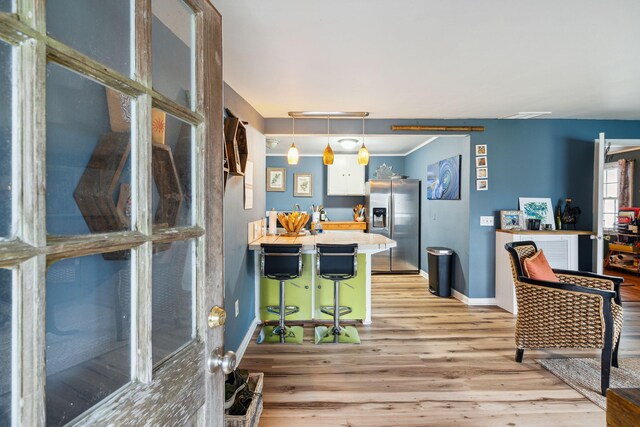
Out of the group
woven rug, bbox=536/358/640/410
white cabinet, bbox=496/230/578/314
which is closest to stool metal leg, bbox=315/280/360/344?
woven rug, bbox=536/358/640/410

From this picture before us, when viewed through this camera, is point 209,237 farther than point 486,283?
No

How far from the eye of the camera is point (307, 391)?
2342mm

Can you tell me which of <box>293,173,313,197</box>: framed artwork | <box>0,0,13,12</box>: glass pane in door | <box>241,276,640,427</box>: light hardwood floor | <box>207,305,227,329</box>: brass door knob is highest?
<box>293,173,313,197</box>: framed artwork

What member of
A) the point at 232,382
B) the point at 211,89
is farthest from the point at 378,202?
the point at 211,89

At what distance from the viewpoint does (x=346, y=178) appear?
676 centimetres

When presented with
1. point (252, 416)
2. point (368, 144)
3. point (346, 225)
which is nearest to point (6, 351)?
point (252, 416)

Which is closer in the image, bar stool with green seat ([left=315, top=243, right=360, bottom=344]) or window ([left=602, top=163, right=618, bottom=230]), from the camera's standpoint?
bar stool with green seat ([left=315, top=243, right=360, bottom=344])

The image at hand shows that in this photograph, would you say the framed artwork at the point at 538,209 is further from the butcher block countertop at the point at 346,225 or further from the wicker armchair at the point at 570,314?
the butcher block countertop at the point at 346,225

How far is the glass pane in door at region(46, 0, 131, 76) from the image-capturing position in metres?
0.53

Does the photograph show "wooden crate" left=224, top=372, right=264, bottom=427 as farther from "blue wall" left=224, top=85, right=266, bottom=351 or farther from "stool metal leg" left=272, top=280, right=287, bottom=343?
"stool metal leg" left=272, top=280, right=287, bottom=343

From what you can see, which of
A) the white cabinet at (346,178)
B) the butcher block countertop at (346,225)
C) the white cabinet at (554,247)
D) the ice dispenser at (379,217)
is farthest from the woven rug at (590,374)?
the white cabinet at (346,178)

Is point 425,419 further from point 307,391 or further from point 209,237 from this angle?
point 209,237

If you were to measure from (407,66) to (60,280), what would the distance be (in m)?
2.63

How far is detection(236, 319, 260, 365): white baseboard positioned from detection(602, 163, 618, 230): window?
779cm
